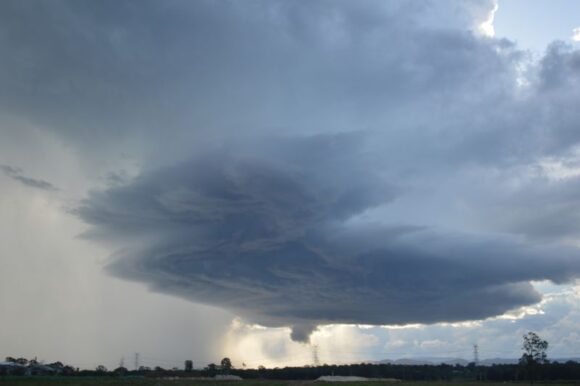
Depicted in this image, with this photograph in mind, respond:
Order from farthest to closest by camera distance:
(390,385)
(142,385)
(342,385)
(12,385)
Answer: (342,385) → (390,385) → (142,385) → (12,385)

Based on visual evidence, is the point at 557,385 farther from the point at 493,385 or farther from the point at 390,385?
the point at 390,385

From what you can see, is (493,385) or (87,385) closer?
(87,385)

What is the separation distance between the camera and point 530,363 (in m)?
146

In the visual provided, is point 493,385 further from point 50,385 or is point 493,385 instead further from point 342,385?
point 50,385

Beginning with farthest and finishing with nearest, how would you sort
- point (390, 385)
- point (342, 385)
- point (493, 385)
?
1. point (342, 385)
2. point (493, 385)
3. point (390, 385)

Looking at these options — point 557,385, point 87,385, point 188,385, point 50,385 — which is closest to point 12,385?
point 50,385

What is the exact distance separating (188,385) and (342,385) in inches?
2117

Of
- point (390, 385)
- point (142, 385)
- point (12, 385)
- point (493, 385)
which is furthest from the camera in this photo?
point (493, 385)

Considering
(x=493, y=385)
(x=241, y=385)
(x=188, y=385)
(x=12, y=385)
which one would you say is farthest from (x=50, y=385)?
(x=493, y=385)


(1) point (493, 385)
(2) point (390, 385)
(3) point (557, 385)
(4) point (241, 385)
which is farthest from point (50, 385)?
(3) point (557, 385)

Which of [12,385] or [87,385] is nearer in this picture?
[12,385]

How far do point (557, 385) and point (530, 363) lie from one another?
9623mm

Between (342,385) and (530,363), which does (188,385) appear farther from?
(530,363)

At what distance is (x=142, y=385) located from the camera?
127000mm
